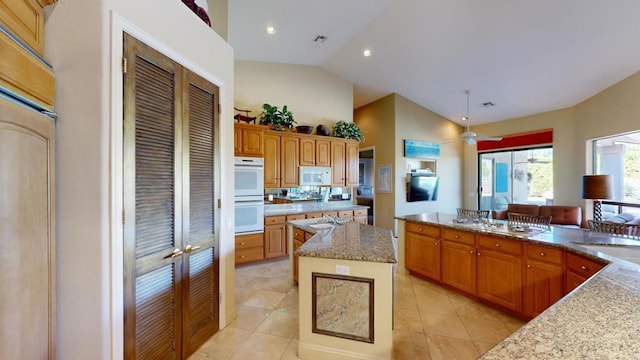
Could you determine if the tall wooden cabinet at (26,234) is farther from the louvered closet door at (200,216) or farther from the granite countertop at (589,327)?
the granite countertop at (589,327)

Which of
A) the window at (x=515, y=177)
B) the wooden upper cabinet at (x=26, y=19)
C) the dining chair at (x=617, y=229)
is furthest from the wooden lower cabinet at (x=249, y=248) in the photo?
the window at (x=515, y=177)

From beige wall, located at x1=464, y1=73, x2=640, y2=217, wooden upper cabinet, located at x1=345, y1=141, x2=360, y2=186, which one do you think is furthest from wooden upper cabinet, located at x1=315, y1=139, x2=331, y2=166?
beige wall, located at x1=464, y1=73, x2=640, y2=217

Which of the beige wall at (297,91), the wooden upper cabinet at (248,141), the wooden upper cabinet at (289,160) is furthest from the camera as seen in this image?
the beige wall at (297,91)

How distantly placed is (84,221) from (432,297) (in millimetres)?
3488

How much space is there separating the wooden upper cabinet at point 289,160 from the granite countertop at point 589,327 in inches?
168

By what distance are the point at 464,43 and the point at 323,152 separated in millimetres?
3172

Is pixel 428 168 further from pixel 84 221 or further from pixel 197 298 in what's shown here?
pixel 84 221

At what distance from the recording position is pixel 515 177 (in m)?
7.25

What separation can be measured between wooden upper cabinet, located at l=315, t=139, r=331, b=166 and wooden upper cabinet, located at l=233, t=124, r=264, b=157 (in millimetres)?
1261

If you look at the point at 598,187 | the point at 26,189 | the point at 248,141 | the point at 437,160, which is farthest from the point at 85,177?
the point at 437,160

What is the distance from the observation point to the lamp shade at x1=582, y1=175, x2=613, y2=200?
14.1 feet

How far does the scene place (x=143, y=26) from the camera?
1.69 metres

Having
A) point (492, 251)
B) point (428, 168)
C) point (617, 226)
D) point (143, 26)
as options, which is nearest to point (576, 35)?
point (617, 226)

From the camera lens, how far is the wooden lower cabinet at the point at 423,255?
348 centimetres
